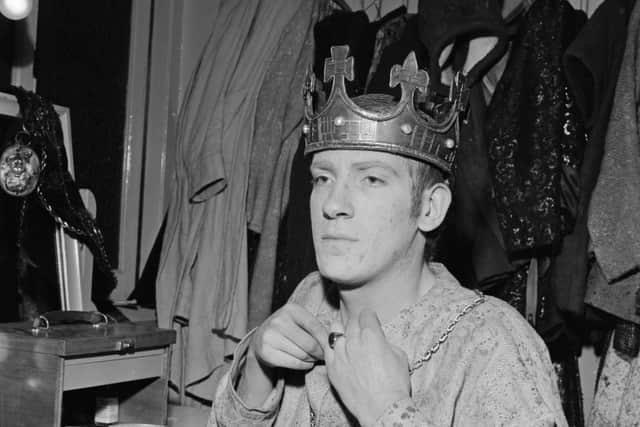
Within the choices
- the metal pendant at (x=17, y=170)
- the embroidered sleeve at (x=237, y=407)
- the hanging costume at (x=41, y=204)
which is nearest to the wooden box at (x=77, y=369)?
the hanging costume at (x=41, y=204)

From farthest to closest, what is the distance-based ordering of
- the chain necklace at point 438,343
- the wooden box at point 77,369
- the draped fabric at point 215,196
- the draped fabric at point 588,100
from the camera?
1. the draped fabric at point 215,196
2. the draped fabric at point 588,100
3. the wooden box at point 77,369
4. the chain necklace at point 438,343

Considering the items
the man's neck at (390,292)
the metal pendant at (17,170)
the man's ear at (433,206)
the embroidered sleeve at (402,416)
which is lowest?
the embroidered sleeve at (402,416)

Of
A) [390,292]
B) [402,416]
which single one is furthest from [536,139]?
[402,416]

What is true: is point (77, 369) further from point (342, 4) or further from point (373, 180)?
point (342, 4)

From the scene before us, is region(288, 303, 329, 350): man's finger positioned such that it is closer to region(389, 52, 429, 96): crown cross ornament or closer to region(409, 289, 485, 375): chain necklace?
region(409, 289, 485, 375): chain necklace

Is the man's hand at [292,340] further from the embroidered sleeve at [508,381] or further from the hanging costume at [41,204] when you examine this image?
the hanging costume at [41,204]

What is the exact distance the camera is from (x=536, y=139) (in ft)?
7.41

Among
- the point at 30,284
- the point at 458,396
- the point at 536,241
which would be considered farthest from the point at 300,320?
the point at 30,284

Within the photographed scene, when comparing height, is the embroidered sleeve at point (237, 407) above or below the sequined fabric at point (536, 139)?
below

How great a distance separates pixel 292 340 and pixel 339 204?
269 millimetres

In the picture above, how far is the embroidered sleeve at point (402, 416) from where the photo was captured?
4.07ft

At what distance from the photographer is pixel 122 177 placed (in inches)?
126

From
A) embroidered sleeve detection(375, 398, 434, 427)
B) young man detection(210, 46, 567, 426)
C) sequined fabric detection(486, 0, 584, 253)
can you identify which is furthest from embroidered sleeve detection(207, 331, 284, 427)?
sequined fabric detection(486, 0, 584, 253)

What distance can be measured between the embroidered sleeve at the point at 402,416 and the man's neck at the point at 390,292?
25cm
